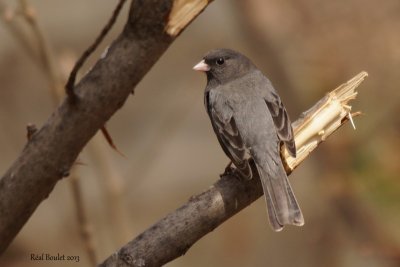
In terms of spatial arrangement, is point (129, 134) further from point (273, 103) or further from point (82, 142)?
point (82, 142)

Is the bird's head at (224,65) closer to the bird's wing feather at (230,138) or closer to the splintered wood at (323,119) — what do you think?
the bird's wing feather at (230,138)

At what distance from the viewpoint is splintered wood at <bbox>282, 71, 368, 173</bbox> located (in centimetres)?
320

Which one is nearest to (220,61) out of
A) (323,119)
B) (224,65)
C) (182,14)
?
(224,65)

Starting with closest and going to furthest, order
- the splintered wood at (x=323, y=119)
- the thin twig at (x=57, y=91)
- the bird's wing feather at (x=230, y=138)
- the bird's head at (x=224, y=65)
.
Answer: the splintered wood at (x=323, y=119), the bird's wing feather at (x=230, y=138), the thin twig at (x=57, y=91), the bird's head at (x=224, y=65)

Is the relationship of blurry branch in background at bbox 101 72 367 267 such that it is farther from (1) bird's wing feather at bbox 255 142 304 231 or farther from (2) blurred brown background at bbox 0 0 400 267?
(2) blurred brown background at bbox 0 0 400 267

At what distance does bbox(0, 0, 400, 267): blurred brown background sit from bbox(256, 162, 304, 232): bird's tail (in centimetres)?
103

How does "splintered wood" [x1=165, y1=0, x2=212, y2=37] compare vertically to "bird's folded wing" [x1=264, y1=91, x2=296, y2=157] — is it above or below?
above

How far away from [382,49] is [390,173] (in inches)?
34.0

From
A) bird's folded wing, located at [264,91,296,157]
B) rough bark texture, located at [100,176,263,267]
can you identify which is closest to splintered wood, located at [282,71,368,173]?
bird's folded wing, located at [264,91,296,157]

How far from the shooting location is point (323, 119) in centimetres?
319

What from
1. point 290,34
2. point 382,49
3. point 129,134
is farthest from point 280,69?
point 129,134

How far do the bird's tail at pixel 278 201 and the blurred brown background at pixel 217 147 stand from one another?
3.37 ft

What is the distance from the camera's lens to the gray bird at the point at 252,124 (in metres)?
3.28

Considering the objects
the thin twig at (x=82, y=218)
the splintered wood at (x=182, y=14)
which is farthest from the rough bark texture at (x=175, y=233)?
the thin twig at (x=82, y=218)
